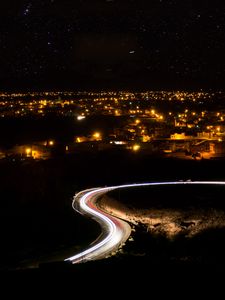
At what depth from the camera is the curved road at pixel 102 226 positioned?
12.6m

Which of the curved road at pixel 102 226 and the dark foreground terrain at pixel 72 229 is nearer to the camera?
the dark foreground terrain at pixel 72 229

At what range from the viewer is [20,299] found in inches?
260

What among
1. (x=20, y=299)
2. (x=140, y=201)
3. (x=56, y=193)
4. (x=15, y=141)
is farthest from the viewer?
(x=15, y=141)

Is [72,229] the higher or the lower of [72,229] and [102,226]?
the lower

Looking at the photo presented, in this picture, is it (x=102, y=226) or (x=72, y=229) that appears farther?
(x=72, y=229)

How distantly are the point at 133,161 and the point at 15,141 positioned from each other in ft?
58.9

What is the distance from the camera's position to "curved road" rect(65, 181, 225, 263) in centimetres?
1255

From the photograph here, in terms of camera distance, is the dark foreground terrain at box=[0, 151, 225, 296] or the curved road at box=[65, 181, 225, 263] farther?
the curved road at box=[65, 181, 225, 263]

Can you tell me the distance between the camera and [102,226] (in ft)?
→ 51.2

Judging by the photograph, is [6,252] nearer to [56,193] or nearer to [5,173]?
[56,193]

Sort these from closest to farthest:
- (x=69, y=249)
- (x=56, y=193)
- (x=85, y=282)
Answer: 1. (x=85, y=282)
2. (x=69, y=249)
3. (x=56, y=193)

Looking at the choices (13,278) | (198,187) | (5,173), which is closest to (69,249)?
(13,278)

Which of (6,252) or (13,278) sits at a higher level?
(13,278)

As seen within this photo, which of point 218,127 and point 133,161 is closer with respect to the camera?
point 133,161
